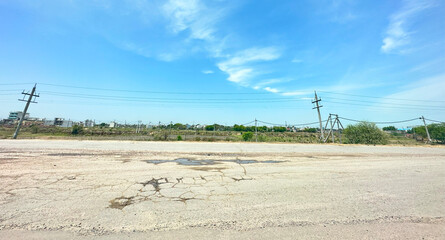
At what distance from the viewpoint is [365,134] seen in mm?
19906

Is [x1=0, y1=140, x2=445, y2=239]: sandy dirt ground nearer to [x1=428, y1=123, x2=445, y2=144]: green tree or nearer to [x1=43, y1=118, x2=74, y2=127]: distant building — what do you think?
[x1=428, y1=123, x2=445, y2=144]: green tree

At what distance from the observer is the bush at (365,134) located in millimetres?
19609

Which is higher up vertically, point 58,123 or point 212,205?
point 58,123

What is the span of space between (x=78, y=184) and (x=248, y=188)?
4165 mm

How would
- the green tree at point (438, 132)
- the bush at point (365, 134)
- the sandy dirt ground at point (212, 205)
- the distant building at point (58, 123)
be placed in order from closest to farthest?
the sandy dirt ground at point (212, 205) < the bush at point (365, 134) < the green tree at point (438, 132) < the distant building at point (58, 123)

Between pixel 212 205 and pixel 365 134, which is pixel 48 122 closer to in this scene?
pixel 212 205

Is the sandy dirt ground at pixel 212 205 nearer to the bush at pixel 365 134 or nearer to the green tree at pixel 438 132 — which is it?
the bush at pixel 365 134

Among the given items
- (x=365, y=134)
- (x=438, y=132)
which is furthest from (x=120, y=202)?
(x=438, y=132)

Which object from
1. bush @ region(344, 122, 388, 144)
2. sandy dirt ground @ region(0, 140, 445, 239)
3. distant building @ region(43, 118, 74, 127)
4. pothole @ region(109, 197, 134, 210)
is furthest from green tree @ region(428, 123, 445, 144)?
distant building @ region(43, 118, 74, 127)

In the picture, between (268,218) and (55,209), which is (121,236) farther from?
(268,218)

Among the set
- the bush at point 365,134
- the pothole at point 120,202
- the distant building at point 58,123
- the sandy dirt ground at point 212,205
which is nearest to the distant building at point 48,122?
the distant building at point 58,123

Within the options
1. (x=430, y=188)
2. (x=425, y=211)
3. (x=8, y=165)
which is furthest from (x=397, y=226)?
(x=8, y=165)

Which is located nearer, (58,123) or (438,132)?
(438,132)

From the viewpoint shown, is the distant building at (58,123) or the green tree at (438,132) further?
the distant building at (58,123)
